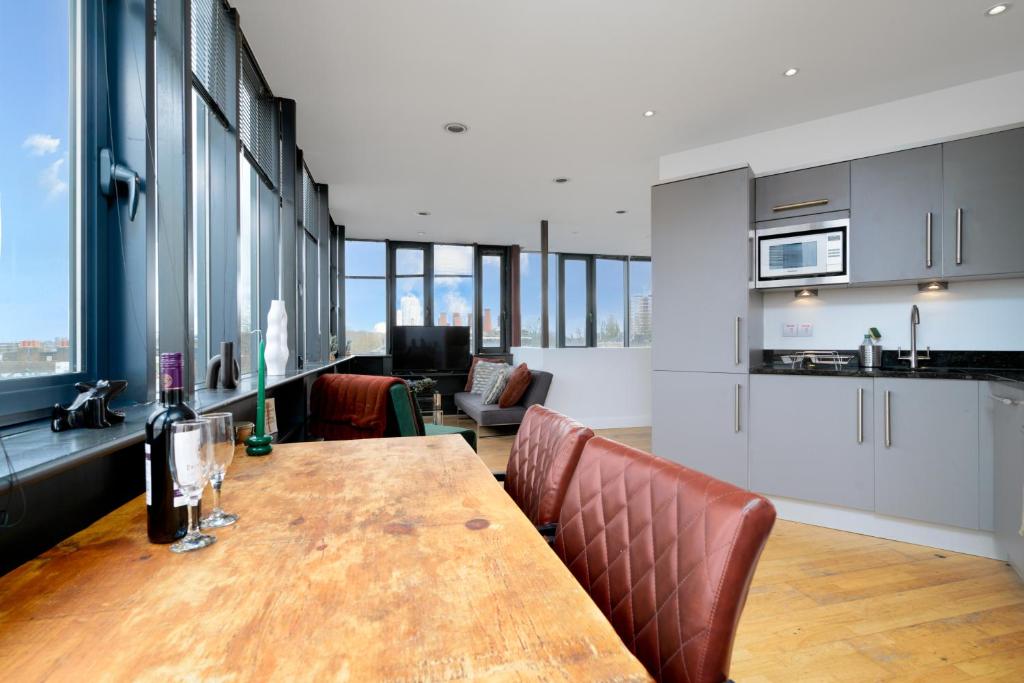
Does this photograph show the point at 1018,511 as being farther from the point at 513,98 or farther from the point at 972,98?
the point at 513,98

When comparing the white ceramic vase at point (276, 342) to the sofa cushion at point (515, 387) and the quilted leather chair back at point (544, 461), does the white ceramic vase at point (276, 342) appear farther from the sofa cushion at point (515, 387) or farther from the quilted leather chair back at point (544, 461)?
the sofa cushion at point (515, 387)

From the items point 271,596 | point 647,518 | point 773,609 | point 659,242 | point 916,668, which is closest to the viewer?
point 271,596

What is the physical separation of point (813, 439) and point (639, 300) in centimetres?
615

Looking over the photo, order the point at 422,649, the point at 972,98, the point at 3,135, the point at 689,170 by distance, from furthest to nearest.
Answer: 1. the point at 689,170
2. the point at 972,98
3. the point at 3,135
4. the point at 422,649

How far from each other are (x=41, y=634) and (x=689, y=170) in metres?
4.39

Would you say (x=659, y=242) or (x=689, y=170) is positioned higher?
(x=689, y=170)

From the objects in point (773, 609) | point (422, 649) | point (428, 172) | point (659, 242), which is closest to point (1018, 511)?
point (773, 609)

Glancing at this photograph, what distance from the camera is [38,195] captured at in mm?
1127

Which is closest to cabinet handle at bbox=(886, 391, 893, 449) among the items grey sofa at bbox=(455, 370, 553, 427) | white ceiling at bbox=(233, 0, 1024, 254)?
white ceiling at bbox=(233, 0, 1024, 254)

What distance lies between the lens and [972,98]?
2.98 m

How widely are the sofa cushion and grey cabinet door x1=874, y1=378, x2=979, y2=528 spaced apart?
127 inches

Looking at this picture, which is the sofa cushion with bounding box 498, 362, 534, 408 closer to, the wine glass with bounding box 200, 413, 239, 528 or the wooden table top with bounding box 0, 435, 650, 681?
the wooden table top with bounding box 0, 435, 650, 681

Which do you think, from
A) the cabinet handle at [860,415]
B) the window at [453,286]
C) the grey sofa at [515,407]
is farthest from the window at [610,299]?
the cabinet handle at [860,415]

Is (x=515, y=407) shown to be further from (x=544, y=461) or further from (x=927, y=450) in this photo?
(x=544, y=461)
